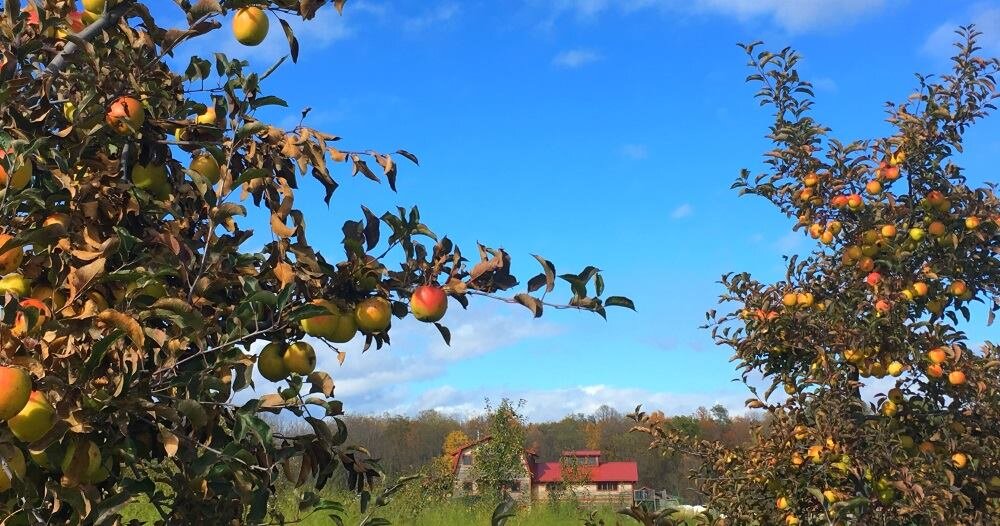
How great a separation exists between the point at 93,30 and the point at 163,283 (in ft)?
2.47

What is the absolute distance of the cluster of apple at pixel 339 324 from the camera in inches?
76.2

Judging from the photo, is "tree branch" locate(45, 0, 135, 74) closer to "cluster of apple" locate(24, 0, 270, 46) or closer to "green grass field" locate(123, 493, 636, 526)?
"cluster of apple" locate(24, 0, 270, 46)

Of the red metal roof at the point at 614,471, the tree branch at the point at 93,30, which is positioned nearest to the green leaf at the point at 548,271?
the tree branch at the point at 93,30

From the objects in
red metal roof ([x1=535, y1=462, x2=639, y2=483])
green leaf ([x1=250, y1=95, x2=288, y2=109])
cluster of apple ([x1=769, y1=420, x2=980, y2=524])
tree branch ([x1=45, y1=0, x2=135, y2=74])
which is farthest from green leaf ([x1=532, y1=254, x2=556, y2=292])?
red metal roof ([x1=535, y1=462, x2=639, y2=483])

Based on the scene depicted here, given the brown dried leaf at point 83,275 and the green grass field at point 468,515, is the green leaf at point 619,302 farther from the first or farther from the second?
the green grass field at point 468,515

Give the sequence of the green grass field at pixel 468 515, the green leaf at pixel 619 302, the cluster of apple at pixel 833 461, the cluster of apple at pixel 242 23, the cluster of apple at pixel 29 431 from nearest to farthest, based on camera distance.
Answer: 1. the cluster of apple at pixel 29 431
2. the green leaf at pixel 619 302
3. the cluster of apple at pixel 242 23
4. the cluster of apple at pixel 833 461
5. the green grass field at pixel 468 515

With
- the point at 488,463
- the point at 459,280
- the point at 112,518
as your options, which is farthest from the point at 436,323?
the point at 488,463

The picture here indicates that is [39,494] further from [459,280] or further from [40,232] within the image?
[459,280]

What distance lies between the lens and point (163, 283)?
182 centimetres

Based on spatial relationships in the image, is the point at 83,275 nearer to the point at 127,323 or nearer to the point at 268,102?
the point at 127,323

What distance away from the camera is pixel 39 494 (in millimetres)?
1708

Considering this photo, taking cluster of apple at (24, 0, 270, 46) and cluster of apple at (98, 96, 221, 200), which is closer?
cluster of apple at (98, 96, 221, 200)

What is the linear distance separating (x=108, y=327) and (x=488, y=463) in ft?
69.7

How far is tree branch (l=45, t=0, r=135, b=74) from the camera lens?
2064mm
